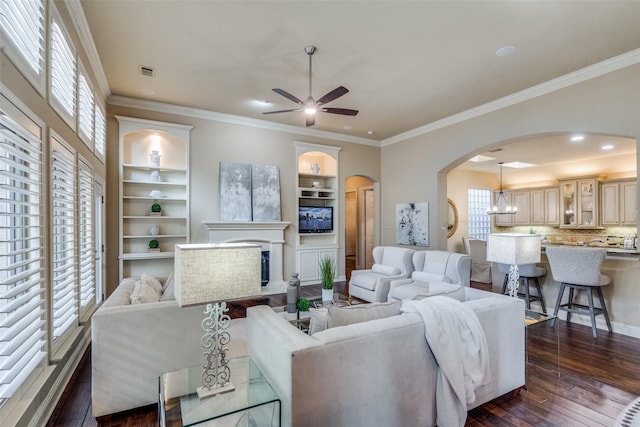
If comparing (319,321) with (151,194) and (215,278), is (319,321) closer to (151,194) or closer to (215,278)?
(215,278)

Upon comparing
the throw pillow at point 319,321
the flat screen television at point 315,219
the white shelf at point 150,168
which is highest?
the white shelf at point 150,168

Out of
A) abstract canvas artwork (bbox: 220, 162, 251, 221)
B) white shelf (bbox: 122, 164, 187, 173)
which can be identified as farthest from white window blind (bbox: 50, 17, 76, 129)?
abstract canvas artwork (bbox: 220, 162, 251, 221)

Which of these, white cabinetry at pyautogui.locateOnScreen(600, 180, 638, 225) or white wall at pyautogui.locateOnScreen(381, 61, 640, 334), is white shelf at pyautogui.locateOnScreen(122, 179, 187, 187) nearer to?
white wall at pyautogui.locateOnScreen(381, 61, 640, 334)

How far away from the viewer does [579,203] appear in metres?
8.02

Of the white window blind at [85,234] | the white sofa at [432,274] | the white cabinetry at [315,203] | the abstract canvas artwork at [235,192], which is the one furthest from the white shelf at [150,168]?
the white sofa at [432,274]

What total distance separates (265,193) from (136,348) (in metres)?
3.98

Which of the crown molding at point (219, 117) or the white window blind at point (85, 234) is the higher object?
the crown molding at point (219, 117)

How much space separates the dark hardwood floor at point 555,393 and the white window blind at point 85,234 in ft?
2.13

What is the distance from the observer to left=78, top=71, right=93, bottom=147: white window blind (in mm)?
3064

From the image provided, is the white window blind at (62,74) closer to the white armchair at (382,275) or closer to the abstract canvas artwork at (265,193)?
the abstract canvas artwork at (265,193)

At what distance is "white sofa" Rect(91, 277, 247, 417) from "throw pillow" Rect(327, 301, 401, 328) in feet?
3.59

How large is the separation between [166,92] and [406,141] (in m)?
4.61

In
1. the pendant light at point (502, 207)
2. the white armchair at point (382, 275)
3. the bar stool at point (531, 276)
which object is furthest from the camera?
the pendant light at point (502, 207)

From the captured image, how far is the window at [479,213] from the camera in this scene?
9.61 meters
